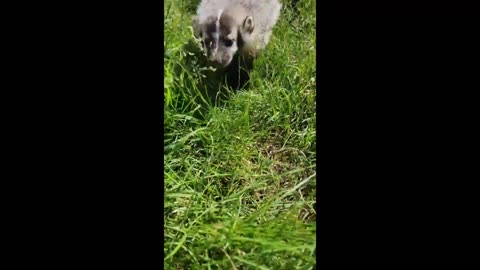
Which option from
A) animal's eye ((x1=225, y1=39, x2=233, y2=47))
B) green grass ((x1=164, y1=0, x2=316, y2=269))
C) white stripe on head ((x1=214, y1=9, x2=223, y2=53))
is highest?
white stripe on head ((x1=214, y1=9, x2=223, y2=53))

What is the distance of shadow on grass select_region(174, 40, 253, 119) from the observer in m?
1.84

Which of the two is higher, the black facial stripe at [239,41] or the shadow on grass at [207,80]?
the black facial stripe at [239,41]

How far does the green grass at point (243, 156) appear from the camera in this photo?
177cm

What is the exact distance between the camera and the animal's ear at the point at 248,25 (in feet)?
6.11

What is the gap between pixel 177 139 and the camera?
183 cm

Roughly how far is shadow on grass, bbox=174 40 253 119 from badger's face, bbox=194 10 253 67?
0.9 inches

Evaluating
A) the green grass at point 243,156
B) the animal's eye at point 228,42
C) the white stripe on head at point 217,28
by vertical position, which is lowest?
the green grass at point 243,156

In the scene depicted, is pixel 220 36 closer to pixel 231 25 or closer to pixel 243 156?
pixel 231 25

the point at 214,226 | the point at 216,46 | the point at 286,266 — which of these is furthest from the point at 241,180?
the point at 216,46

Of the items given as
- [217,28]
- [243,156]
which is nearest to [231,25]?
[217,28]

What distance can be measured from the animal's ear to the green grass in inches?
2.9

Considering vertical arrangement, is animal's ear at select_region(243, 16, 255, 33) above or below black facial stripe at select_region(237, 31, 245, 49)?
above

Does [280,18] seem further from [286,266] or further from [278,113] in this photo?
[286,266]

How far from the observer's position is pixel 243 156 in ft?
A: 6.06
